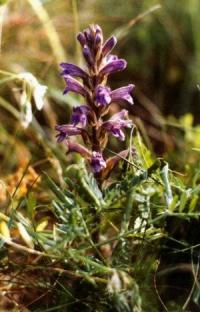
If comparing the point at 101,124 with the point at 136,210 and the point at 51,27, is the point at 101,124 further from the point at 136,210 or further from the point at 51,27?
the point at 51,27

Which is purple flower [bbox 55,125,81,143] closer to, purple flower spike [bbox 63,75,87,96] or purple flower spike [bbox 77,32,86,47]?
purple flower spike [bbox 63,75,87,96]

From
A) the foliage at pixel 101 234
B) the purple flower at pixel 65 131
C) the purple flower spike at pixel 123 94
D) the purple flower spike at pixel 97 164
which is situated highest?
the purple flower spike at pixel 123 94

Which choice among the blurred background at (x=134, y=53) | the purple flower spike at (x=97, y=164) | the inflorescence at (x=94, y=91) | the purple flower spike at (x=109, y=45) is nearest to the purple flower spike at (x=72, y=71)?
the inflorescence at (x=94, y=91)

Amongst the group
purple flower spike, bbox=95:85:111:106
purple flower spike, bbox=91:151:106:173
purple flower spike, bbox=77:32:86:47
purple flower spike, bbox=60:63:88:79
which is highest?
purple flower spike, bbox=77:32:86:47

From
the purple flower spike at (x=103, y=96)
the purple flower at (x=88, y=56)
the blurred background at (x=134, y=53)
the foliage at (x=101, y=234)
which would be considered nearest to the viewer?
A: the foliage at (x=101, y=234)

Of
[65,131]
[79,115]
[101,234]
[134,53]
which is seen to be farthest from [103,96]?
[134,53]

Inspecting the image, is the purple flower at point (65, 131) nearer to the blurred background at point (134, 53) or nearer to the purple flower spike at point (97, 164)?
the purple flower spike at point (97, 164)

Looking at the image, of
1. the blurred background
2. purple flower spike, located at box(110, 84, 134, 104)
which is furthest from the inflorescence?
the blurred background
